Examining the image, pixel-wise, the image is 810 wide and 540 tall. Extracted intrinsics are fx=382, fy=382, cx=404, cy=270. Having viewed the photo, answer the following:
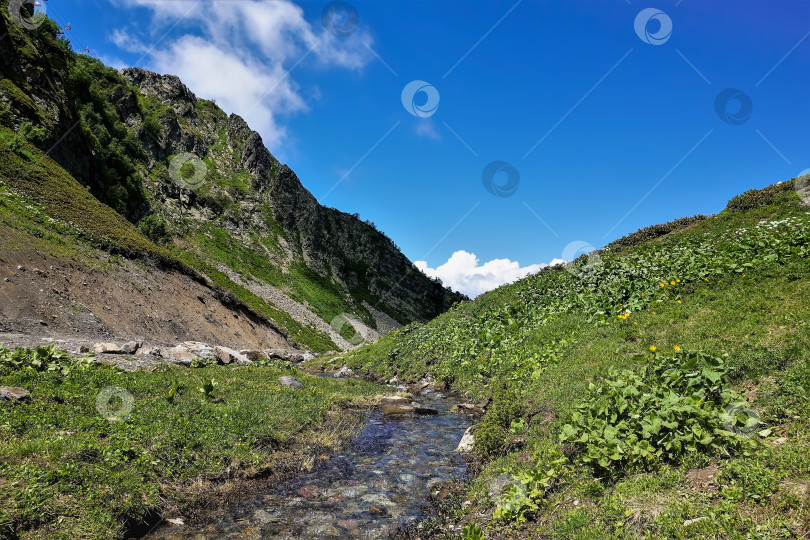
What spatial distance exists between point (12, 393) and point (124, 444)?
15.1 feet

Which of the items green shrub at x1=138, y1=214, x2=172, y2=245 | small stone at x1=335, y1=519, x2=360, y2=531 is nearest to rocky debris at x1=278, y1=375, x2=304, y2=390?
small stone at x1=335, y1=519, x2=360, y2=531

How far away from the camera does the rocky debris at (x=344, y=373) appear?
35.4m

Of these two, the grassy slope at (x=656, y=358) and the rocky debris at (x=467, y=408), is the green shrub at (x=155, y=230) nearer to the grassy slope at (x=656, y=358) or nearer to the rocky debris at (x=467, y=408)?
the grassy slope at (x=656, y=358)

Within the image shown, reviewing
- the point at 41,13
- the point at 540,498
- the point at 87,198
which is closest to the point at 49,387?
the point at 540,498

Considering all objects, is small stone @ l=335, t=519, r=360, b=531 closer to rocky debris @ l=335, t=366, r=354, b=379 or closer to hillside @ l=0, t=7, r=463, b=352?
rocky debris @ l=335, t=366, r=354, b=379

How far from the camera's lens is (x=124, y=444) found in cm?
968

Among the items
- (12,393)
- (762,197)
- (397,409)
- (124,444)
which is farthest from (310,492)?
→ (762,197)

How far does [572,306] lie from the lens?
2280 cm

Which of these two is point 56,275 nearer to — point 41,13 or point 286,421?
point 286,421

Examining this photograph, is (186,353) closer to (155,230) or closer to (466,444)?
(466,444)

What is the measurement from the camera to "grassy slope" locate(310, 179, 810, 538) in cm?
584

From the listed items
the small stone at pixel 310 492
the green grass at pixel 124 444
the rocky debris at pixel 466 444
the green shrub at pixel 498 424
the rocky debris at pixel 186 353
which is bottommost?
the rocky debris at pixel 186 353

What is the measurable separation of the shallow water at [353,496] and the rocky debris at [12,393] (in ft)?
22.7

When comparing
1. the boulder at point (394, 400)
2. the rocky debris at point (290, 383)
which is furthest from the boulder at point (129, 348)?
the boulder at point (394, 400)
